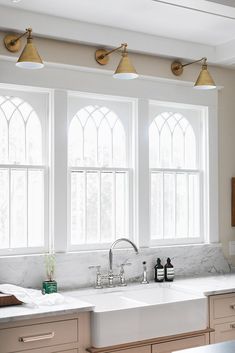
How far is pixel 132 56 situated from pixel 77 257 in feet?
5.39

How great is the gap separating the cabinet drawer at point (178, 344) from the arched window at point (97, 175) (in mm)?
1023

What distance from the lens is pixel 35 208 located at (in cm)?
421

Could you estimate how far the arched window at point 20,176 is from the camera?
410 cm

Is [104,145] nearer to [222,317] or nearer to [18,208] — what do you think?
[18,208]

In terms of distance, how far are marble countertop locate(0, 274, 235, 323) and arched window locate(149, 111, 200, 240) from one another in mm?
474

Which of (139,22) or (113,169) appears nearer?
(139,22)

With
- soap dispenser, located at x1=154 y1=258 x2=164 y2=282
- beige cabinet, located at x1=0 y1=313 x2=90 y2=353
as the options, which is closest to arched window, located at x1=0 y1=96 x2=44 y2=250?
beige cabinet, located at x1=0 y1=313 x2=90 y2=353

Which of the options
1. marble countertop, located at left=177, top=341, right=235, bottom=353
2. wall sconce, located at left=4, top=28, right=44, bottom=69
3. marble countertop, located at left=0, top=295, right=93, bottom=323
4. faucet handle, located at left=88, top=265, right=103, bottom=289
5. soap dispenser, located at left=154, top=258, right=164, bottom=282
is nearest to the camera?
marble countertop, located at left=177, top=341, right=235, bottom=353

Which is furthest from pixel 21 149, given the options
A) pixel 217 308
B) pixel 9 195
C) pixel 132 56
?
pixel 217 308

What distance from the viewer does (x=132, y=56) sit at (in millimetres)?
4555

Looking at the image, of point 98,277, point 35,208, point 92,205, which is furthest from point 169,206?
point 35,208

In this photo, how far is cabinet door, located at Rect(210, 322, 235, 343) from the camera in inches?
161

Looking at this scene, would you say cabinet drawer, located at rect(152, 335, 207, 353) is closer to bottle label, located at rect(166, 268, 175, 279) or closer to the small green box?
bottle label, located at rect(166, 268, 175, 279)

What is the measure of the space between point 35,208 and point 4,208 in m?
0.24
